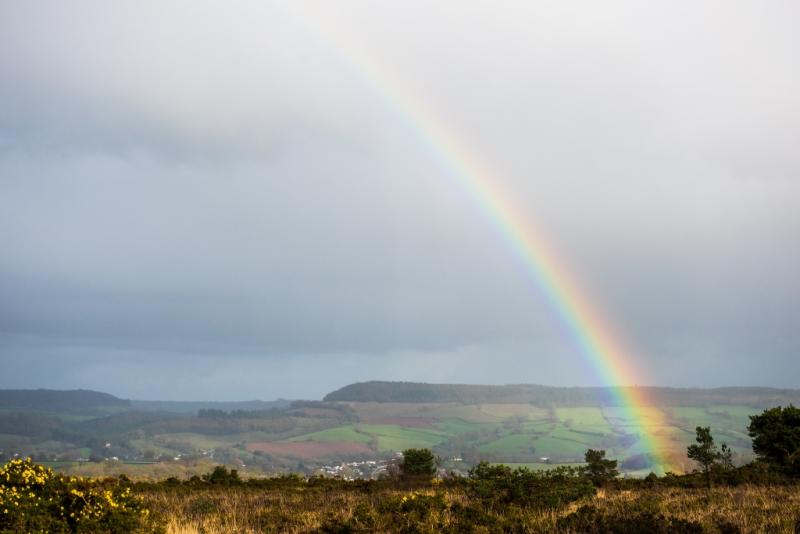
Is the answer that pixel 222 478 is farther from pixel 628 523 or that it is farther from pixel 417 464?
pixel 628 523

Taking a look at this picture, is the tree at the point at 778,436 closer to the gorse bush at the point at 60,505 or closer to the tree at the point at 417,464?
the tree at the point at 417,464

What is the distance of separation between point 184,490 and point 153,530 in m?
20.2

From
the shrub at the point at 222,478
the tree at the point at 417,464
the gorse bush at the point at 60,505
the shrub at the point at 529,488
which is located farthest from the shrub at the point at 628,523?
the shrub at the point at 222,478

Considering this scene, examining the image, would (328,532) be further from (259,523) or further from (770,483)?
(770,483)

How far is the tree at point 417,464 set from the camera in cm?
4472

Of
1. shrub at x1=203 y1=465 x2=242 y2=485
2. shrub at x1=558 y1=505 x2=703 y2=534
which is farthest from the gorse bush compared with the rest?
shrub at x1=203 y1=465 x2=242 y2=485

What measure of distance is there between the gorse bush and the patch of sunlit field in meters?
2.12

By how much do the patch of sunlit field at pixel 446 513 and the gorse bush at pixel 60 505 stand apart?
2.12 m

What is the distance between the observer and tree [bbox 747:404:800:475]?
36.7 metres

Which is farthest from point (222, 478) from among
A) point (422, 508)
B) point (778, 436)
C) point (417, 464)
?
point (778, 436)

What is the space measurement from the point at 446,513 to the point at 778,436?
28.4 meters

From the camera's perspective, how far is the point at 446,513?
20.5 m

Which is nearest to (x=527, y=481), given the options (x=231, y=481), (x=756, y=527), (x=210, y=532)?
(x=756, y=527)

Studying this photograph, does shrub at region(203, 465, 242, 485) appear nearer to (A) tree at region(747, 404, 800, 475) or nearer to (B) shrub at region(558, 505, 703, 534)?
(B) shrub at region(558, 505, 703, 534)
